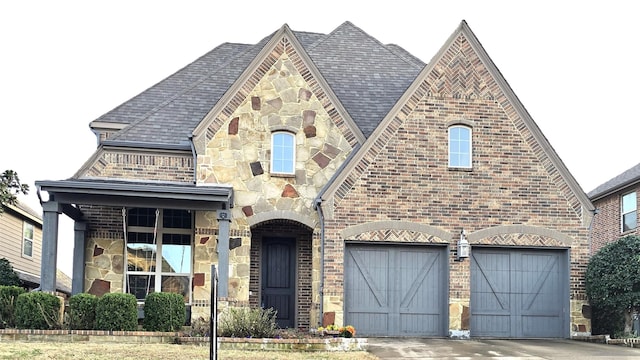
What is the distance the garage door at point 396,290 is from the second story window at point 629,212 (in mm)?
11652

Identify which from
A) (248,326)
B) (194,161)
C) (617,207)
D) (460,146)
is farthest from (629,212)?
(248,326)

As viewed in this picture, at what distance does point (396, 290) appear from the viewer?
63.1ft

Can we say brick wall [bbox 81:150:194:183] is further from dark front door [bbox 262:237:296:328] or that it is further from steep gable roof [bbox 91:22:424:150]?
dark front door [bbox 262:237:296:328]

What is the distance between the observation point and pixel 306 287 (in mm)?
20641

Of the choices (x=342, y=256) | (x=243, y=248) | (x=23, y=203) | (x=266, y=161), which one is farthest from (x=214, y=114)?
(x=23, y=203)

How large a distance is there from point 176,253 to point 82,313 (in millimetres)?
4179

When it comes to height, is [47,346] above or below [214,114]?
below

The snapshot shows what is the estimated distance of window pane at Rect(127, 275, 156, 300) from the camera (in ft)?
65.2

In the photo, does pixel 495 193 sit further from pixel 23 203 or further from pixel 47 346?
pixel 23 203

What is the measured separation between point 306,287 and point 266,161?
3328mm

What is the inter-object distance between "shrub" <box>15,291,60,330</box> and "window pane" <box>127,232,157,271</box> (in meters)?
3.76

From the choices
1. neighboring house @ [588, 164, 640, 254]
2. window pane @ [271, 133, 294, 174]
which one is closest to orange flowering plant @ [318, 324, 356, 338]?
window pane @ [271, 133, 294, 174]

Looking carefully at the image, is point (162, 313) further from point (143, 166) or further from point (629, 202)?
point (629, 202)

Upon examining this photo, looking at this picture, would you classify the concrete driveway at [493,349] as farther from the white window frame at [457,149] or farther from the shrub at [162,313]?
the white window frame at [457,149]
